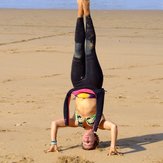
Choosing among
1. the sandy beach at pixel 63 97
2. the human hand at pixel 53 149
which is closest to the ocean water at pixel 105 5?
the sandy beach at pixel 63 97

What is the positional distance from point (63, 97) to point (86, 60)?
2558mm

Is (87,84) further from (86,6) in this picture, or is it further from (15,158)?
(15,158)

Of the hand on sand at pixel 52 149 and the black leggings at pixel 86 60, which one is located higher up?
the black leggings at pixel 86 60

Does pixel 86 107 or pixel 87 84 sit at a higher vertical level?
pixel 87 84

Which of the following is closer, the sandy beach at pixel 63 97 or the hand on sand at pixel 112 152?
the hand on sand at pixel 112 152

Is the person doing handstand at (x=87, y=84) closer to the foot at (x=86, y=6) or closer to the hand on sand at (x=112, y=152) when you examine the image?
the foot at (x=86, y=6)

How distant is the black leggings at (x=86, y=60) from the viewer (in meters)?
5.79

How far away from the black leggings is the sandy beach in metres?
0.70

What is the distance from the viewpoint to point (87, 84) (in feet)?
19.1

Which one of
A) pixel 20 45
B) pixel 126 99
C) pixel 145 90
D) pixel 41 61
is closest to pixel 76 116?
pixel 126 99

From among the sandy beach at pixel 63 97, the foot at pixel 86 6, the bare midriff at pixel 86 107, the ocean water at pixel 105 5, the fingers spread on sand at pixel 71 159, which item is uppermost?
the foot at pixel 86 6

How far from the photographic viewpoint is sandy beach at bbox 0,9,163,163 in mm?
5836

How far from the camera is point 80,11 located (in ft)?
19.2

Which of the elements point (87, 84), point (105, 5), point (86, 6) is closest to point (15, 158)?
point (87, 84)
